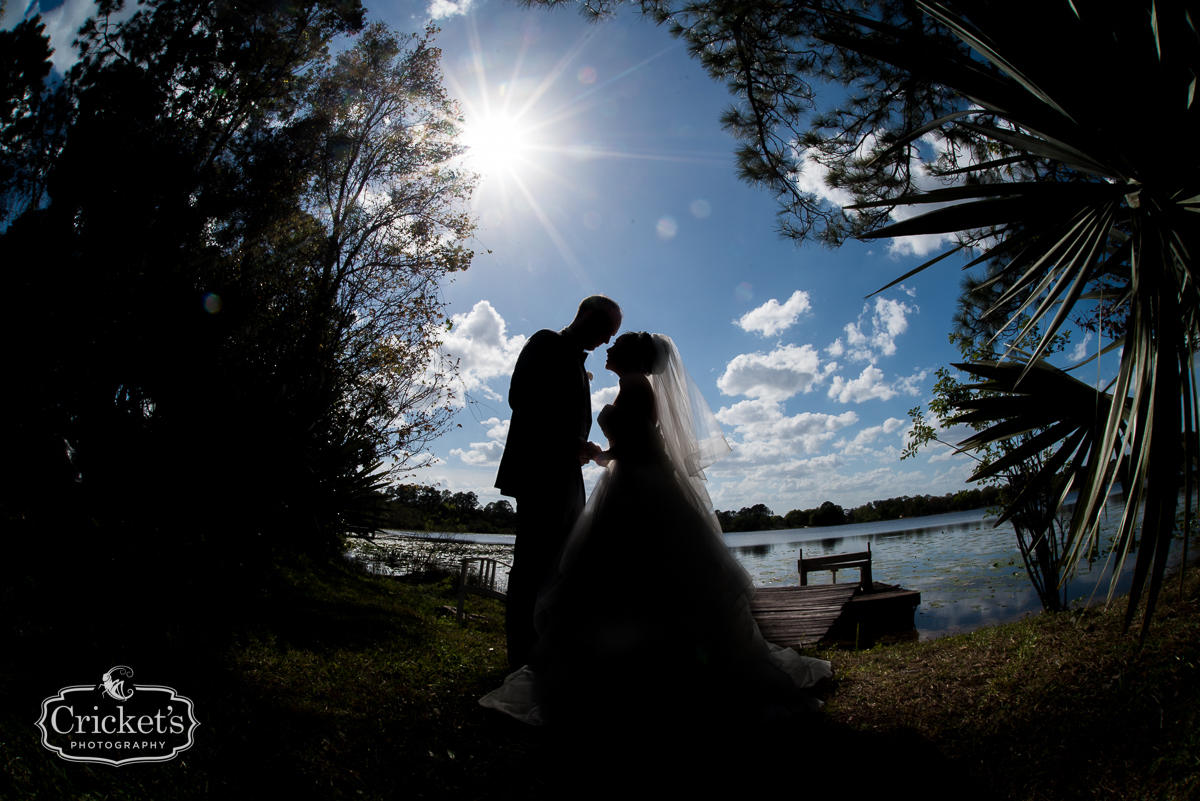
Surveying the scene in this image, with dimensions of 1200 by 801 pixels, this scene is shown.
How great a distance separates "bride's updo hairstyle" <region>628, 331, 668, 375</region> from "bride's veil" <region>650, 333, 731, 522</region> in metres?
0.01

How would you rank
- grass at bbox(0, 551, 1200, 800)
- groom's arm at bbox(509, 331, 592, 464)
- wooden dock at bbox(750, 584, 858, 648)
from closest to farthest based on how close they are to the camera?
grass at bbox(0, 551, 1200, 800), groom's arm at bbox(509, 331, 592, 464), wooden dock at bbox(750, 584, 858, 648)

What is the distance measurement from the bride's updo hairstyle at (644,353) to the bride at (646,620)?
25cm

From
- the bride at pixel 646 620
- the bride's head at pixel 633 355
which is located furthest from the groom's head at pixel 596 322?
the bride at pixel 646 620

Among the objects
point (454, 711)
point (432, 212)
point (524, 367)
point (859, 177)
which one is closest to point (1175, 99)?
point (524, 367)

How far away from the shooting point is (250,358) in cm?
510

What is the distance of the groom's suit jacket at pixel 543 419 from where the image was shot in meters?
2.73

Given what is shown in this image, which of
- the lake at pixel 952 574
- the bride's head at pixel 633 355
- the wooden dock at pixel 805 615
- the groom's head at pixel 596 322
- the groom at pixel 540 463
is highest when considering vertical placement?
the groom's head at pixel 596 322

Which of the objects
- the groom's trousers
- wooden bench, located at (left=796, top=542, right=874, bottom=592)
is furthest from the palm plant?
wooden bench, located at (left=796, top=542, right=874, bottom=592)

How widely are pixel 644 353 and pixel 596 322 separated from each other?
35 centimetres

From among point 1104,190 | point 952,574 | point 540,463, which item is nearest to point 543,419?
point 540,463

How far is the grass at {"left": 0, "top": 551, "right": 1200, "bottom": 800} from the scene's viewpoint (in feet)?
4.44

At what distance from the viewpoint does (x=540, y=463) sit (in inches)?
107

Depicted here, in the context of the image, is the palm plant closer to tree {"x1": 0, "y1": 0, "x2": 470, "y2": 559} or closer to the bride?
the bride

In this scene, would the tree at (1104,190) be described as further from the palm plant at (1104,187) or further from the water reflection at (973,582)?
the water reflection at (973,582)
